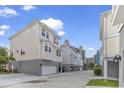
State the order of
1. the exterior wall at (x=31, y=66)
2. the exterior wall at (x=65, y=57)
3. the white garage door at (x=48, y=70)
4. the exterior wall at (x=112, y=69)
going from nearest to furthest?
the exterior wall at (x=31, y=66) < the exterior wall at (x=112, y=69) < the white garage door at (x=48, y=70) < the exterior wall at (x=65, y=57)

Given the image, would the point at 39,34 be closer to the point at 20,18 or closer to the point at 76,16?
the point at 20,18

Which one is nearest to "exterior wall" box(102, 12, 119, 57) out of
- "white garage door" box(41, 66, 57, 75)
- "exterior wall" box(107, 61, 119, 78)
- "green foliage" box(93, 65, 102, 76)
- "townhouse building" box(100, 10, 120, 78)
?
"townhouse building" box(100, 10, 120, 78)

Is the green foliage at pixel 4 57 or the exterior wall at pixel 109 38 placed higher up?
the exterior wall at pixel 109 38

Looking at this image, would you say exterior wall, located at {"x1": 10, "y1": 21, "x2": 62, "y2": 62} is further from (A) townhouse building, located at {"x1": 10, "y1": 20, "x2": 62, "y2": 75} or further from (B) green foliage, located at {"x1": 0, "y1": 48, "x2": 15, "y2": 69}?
(B) green foliage, located at {"x1": 0, "y1": 48, "x2": 15, "y2": 69}

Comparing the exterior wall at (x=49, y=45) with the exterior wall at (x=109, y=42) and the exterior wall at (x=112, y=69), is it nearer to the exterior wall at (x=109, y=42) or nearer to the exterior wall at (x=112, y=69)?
the exterior wall at (x=109, y=42)

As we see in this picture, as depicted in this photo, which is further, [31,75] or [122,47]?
[31,75]

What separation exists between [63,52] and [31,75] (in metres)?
11.0

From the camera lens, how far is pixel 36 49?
16.5 meters

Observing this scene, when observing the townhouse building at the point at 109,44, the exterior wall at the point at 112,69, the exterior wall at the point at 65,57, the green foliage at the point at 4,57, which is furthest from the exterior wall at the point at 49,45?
the exterior wall at the point at 112,69

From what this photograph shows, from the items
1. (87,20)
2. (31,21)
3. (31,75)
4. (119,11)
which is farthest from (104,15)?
(119,11)

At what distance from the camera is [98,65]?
17.5 m

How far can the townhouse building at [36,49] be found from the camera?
45.0 feet

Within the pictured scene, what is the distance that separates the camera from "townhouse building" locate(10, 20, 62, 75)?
13719 millimetres

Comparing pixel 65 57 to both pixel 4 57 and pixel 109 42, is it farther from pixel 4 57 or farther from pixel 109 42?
pixel 109 42
